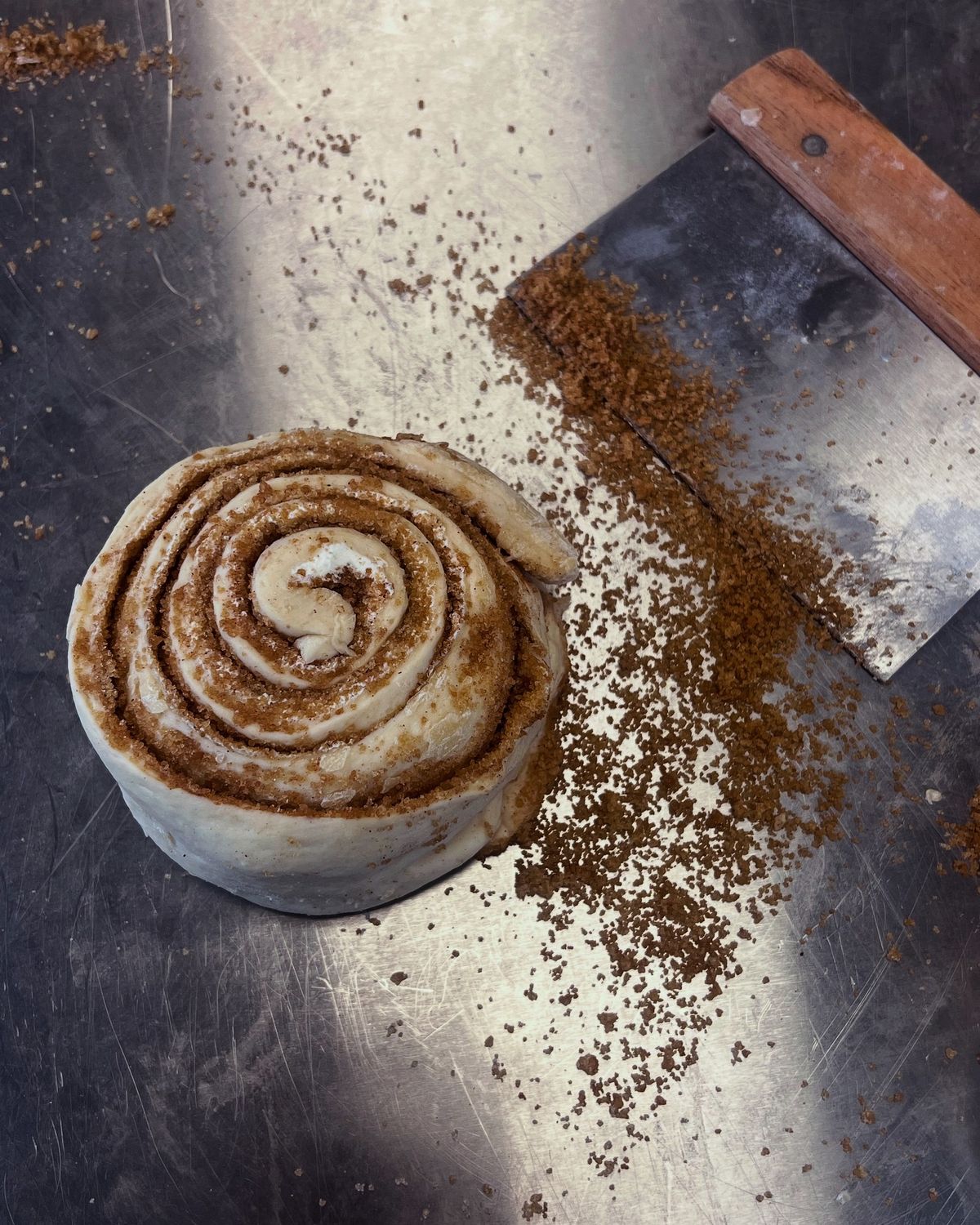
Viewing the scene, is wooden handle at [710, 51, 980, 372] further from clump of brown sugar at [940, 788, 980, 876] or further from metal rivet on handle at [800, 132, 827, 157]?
clump of brown sugar at [940, 788, 980, 876]

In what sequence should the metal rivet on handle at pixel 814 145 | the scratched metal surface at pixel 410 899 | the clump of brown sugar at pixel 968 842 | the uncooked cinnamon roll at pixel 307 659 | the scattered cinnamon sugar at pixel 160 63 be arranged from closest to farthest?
the uncooked cinnamon roll at pixel 307 659, the scratched metal surface at pixel 410 899, the clump of brown sugar at pixel 968 842, the metal rivet on handle at pixel 814 145, the scattered cinnamon sugar at pixel 160 63

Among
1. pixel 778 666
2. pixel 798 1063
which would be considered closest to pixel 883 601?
pixel 778 666

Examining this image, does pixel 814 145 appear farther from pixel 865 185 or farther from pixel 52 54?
pixel 52 54

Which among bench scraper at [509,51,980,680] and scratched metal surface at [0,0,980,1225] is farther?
bench scraper at [509,51,980,680]

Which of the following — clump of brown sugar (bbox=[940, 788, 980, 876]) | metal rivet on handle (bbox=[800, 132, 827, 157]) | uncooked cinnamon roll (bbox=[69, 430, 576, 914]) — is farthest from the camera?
metal rivet on handle (bbox=[800, 132, 827, 157])

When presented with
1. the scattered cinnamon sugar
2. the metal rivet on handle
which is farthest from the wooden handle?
the scattered cinnamon sugar

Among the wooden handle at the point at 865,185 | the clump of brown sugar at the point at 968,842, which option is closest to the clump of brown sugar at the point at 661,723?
the clump of brown sugar at the point at 968,842

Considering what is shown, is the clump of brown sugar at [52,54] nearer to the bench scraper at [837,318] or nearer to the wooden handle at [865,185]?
the bench scraper at [837,318]
